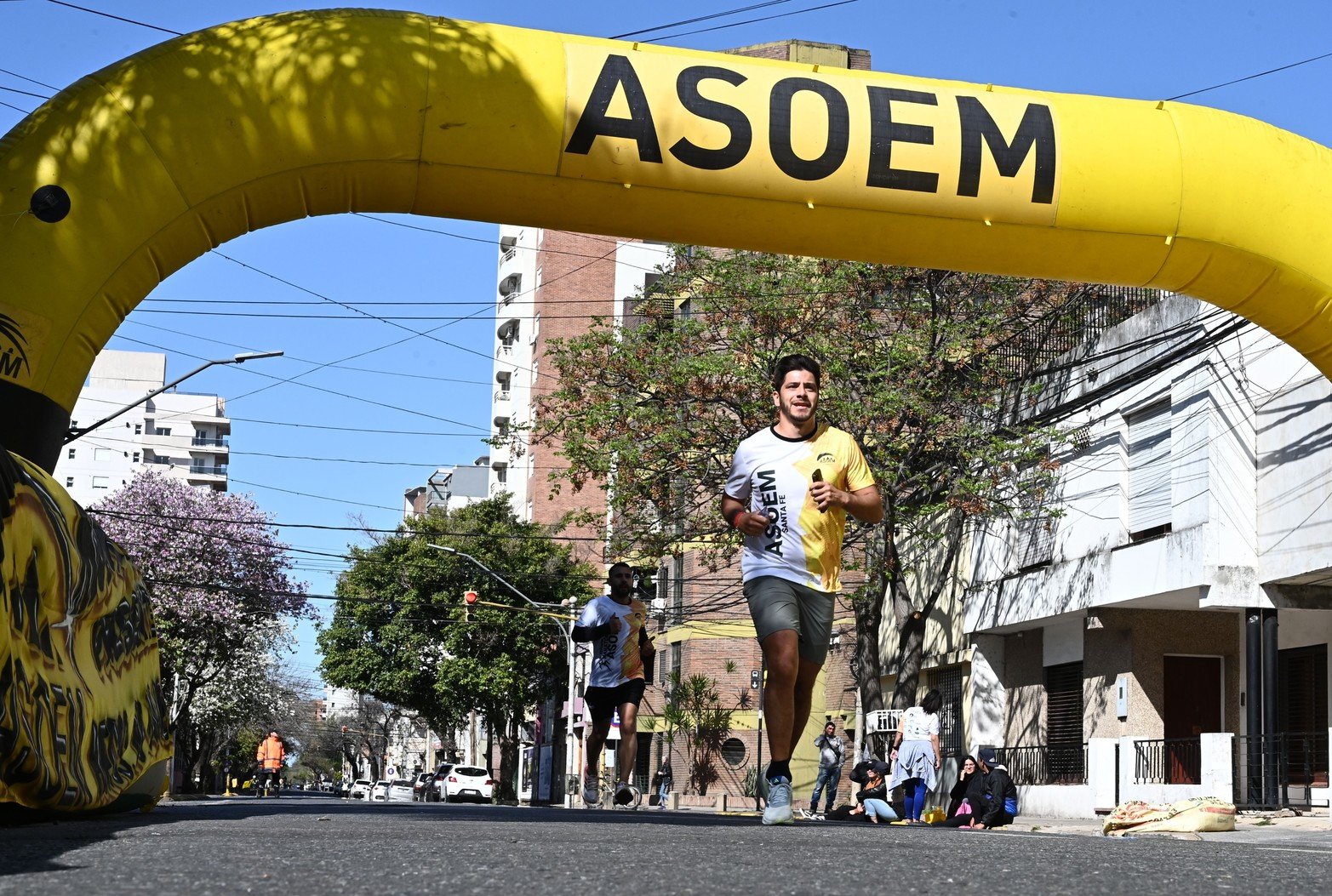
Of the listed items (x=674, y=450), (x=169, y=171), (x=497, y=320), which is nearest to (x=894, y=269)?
(x=674, y=450)

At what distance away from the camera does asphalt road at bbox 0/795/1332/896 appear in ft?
11.9

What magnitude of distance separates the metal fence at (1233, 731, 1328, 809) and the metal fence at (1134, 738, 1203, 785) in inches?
32.2

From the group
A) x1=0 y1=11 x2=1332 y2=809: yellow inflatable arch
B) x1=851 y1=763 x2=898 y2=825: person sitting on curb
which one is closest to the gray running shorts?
x1=0 y1=11 x2=1332 y2=809: yellow inflatable arch

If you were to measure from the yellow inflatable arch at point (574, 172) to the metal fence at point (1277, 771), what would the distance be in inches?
352

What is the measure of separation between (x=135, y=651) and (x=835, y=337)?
16.3 meters

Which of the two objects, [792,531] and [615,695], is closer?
[792,531]

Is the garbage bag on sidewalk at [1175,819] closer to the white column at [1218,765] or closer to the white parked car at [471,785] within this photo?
the white column at [1218,765]

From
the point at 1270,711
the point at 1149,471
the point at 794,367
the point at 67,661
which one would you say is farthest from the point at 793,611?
the point at 1149,471

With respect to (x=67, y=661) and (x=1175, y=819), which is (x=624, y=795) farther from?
(x=67, y=661)

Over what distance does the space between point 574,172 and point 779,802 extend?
12.8ft

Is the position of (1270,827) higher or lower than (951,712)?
lower

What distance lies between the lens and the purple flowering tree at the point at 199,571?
117 ft

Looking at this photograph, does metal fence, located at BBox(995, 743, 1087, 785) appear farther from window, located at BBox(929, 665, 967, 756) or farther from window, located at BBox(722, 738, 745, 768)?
window, located at BBox(722, 738, 745, 768)

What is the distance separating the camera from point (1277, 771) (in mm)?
18609
